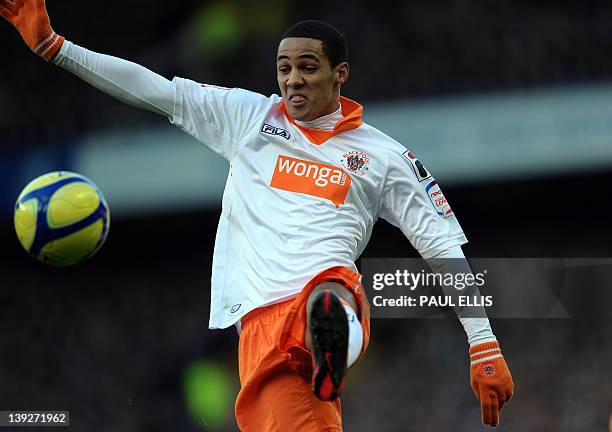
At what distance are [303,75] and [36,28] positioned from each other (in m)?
1.25

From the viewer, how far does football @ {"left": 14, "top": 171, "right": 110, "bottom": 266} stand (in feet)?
15.8

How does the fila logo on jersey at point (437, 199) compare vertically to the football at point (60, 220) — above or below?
above

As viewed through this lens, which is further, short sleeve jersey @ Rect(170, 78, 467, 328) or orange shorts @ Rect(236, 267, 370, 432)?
short sleeve jersey @ Rect(170, 78, 467, 328)

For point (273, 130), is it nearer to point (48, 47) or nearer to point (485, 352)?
point (48, 47)

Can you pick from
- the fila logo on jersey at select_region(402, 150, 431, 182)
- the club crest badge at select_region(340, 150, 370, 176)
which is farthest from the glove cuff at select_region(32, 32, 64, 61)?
the fila logo on jersey at select_region(402, 150, 431, 182)

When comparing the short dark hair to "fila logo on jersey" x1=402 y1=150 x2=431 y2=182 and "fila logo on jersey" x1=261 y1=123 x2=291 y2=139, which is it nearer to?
"fila logo on jersey" x1=261 y1=123 x2=291 y2=139

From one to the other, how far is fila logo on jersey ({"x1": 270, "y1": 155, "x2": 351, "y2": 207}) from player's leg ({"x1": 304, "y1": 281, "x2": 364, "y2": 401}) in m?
0.72

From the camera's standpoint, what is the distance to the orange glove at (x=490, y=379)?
477cm

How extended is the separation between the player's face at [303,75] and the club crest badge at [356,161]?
0.27 m

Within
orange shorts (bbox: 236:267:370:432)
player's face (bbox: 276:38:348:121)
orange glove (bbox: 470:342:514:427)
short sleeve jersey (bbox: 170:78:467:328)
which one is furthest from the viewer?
player's face (bbox: 276:38:348:121)

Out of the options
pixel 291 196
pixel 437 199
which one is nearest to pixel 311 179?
pixel 291 196

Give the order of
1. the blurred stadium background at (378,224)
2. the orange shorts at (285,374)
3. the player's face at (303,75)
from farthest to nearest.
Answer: the blurred stadium background at (378,224)
the player's face at (303,75)
the orange shorts at (285,374)

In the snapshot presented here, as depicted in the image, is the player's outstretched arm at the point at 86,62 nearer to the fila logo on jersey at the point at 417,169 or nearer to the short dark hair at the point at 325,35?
the short dark hair at the point at 325,35

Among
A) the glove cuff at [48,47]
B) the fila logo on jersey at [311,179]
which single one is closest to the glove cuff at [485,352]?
the fila logo on jersey at [311,179]
